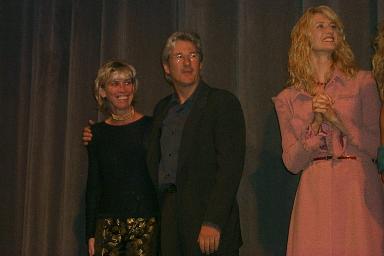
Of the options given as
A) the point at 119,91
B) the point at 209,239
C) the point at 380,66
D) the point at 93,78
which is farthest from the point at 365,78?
the point at 93,78

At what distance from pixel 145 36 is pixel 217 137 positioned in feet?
4.27

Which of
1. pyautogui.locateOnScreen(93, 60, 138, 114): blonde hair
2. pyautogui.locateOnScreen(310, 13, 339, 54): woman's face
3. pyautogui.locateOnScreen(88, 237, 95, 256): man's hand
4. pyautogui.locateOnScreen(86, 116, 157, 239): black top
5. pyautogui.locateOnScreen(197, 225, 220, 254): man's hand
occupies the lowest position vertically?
pyautogui.locateOnScreen(88, 237, 95, 256): man's hand

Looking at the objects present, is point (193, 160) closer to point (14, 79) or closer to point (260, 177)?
point (260, 177)

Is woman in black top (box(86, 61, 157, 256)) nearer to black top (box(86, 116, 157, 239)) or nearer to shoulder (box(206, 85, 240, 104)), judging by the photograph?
black top (box(86, 116, 157, 239))

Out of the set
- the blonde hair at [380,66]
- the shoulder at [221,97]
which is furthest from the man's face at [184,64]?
the blonde hair at [380,66]

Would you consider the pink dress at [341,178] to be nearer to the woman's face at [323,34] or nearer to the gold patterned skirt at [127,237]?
the woman's face at [323,34]

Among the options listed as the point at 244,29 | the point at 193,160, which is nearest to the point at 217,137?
the point at 193,160

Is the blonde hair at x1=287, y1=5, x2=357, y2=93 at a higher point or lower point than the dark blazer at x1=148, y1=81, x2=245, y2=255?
higher

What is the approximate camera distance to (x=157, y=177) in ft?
8.39

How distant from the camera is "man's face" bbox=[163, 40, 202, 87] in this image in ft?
8.51

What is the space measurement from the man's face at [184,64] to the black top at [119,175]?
34 cm

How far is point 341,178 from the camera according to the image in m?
2.30

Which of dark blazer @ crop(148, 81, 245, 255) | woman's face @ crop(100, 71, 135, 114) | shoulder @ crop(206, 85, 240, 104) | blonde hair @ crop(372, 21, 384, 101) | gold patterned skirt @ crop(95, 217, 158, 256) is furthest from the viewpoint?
woman's face @ crop(100, 71, 135, 114)

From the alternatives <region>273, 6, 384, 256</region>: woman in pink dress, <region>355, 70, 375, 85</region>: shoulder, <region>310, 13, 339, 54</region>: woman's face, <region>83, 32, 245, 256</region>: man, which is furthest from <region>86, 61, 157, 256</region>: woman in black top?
<region>355, 70, 375, 85</region>: shoulder
